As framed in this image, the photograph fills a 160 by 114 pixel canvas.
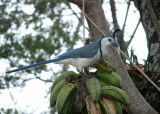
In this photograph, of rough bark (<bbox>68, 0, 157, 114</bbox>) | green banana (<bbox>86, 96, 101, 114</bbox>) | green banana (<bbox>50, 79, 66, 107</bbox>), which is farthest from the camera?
rough bark (<bbox>68, 0, 157, 114</bbox>)

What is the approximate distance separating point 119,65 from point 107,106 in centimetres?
38

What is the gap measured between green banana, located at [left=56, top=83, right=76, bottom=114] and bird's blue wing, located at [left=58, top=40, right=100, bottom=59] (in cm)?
26

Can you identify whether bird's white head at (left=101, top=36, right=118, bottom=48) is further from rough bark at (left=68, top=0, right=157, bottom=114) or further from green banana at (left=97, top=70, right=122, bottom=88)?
green banana at (left=97, top=70, right=122, bottom=88)

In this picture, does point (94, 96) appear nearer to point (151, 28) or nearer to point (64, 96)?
point (64, 96)

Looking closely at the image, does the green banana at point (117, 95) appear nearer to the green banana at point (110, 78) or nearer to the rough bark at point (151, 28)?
the green banana at point (110, 78)

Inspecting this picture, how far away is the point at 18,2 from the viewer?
3.65 meters

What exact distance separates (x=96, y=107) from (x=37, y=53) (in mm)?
2868

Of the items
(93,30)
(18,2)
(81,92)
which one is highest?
(18,2)

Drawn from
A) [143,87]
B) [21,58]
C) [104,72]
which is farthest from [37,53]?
[104,72]

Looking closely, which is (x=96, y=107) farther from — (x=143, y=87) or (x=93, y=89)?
(x=143, y=87)

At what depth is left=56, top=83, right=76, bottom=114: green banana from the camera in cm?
111

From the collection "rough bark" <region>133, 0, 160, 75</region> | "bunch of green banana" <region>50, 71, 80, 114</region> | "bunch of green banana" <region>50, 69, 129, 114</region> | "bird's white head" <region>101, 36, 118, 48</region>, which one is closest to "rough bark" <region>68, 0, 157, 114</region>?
"bird's white head" <region>101, 36, 118, 48</region>

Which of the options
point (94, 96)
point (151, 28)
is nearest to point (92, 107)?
point (94, 96)

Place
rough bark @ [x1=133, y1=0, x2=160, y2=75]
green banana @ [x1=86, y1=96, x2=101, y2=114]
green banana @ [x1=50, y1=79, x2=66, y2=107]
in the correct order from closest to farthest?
1. green banana @ [x1=86, y1=96, x2=101, y2=114]
2. green banana @ [x1=50, y1=79, x2=66, y2=107]
3. rough bark @ [x1=133, y1=0, x2=160, y2=75]
